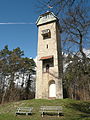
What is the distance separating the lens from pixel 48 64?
67.5ft

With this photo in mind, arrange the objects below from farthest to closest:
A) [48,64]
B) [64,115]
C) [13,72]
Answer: [13,72] < [48,64] < [64,115]

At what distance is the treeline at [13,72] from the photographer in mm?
23516

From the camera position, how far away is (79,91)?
941 inches

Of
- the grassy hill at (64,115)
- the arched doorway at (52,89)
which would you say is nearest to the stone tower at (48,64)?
→ the arched doorway at (52,89)

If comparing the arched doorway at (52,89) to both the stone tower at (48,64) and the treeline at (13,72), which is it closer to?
the stone tower at (48,64)

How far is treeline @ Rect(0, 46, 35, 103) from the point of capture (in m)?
23.5

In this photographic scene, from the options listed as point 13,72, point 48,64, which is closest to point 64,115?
point 48,64

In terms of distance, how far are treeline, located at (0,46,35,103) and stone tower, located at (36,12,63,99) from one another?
20.1 ft

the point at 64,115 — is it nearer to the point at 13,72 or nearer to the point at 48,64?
the point at 48,64

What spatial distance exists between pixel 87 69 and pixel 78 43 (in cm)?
202

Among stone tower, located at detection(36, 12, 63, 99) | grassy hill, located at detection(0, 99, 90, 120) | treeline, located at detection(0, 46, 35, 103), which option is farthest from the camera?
treeline, located at detection(0, 46, 35, 103)

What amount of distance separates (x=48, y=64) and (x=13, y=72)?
28.7ft

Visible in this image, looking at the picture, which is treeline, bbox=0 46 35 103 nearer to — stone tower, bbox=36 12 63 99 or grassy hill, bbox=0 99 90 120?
stone tower, bbox=36 12 63 99

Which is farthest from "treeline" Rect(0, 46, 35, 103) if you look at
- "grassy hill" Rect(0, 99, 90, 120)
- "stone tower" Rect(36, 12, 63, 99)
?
"grassy hill" Rect(0, 99, 90, 120)
